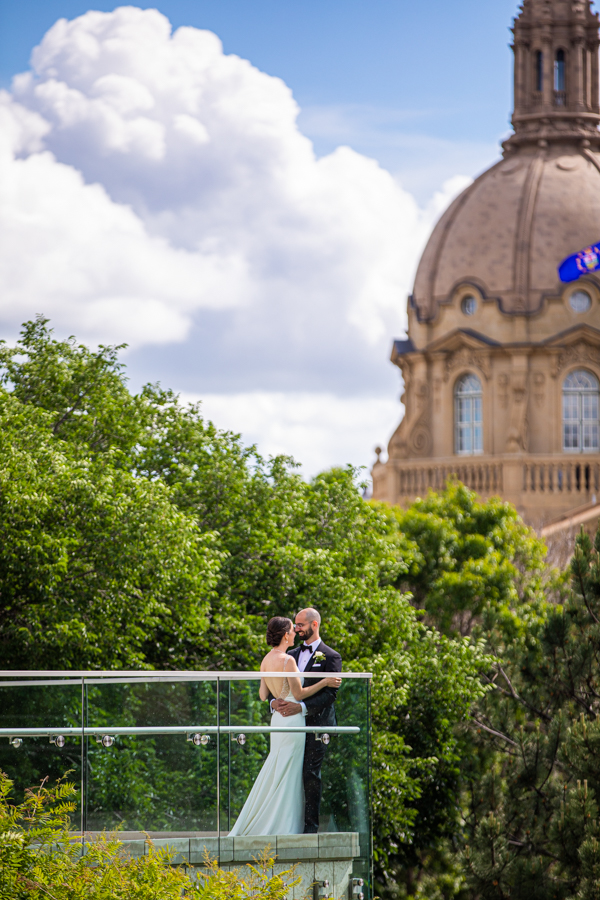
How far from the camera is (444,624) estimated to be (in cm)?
3791

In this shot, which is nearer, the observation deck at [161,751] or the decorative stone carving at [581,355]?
the observation deck at [161,751]

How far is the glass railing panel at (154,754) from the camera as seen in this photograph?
15.4 m

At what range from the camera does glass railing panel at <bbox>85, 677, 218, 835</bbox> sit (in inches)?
608

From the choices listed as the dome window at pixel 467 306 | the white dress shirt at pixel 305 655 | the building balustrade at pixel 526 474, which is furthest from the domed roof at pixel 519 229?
the white dress shirt at pixel 305 655

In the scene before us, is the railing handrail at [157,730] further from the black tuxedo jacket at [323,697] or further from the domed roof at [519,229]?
the domed roof at [519,229]

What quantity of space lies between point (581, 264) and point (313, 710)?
49.9 metres

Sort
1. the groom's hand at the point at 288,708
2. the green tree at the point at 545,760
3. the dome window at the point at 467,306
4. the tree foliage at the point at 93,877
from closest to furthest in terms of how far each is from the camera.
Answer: the tree foliage at the point at 93,877 < the groom's hand at the point at 288,708 < the green tree at the point at 545,760 < the dome window at the point at 467,306

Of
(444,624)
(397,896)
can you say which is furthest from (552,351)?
(397,896)

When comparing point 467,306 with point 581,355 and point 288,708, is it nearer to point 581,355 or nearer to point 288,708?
point 581,355

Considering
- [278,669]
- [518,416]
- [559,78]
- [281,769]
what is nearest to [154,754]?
[281,769]

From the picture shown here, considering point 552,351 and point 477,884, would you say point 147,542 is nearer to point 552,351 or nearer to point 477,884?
point 477,884

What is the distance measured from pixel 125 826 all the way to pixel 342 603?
1176 centimetres

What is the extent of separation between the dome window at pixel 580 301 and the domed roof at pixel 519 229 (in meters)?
0.91

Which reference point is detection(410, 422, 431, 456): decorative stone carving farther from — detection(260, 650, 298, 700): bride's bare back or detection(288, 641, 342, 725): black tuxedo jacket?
detection(260, 650, 298, 700): bride's bare back
